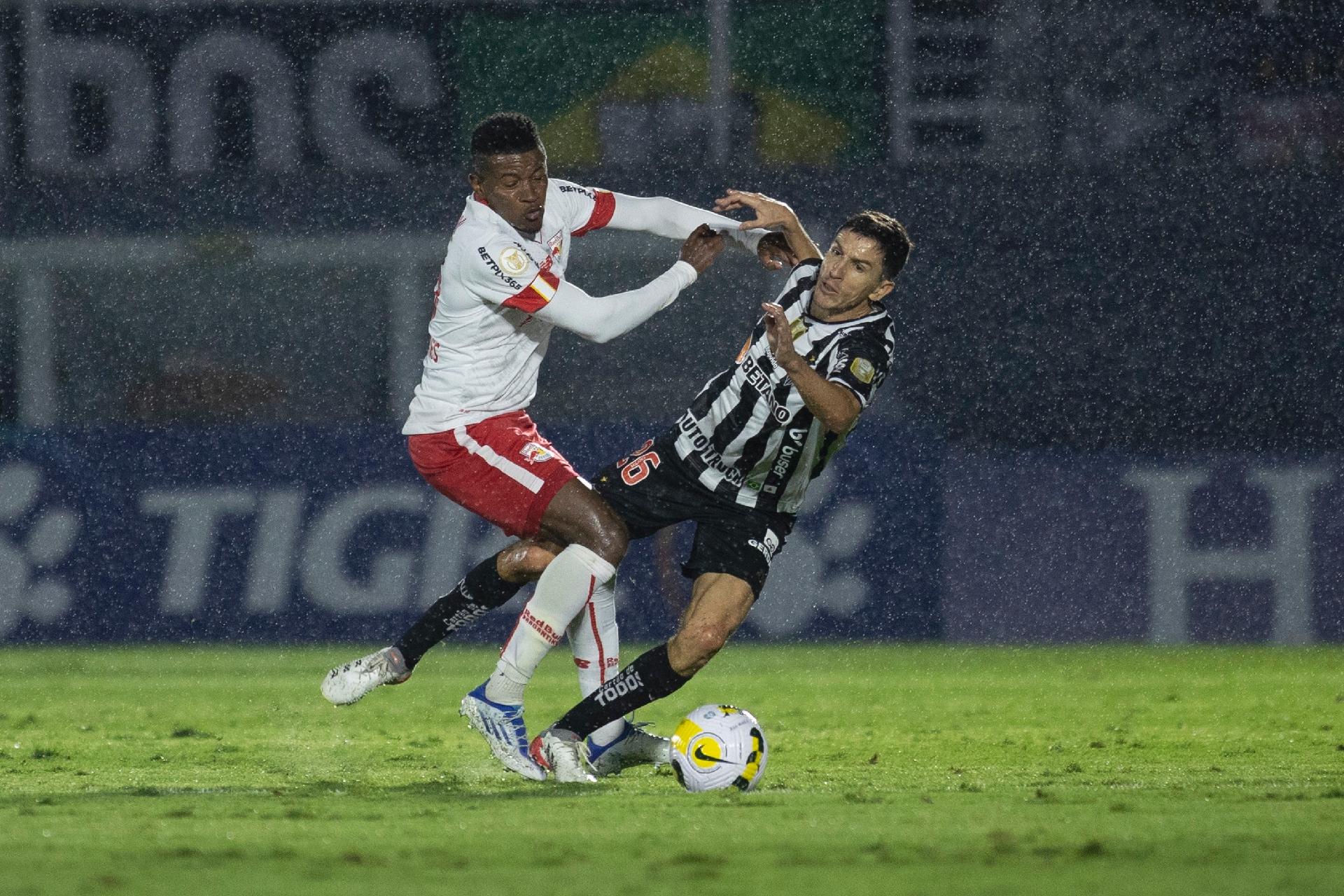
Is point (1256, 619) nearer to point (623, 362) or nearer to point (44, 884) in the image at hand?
point (623, 362)

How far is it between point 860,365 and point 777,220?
82cm

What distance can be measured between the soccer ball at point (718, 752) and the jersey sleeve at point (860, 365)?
0.99 metres

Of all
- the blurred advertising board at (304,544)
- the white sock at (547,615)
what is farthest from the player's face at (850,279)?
the blurred advertising board at (304,544)

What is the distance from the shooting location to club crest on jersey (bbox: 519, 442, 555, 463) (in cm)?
580

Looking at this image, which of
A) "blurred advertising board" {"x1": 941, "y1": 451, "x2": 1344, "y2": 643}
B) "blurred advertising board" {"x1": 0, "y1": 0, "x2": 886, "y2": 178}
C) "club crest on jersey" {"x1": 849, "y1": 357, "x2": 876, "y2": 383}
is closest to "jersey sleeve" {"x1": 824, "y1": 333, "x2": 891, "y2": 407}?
"club crest on jersey" {"x1": 849, "y1": 357, "x2": 876, "y2": 383}

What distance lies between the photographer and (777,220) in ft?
19.5

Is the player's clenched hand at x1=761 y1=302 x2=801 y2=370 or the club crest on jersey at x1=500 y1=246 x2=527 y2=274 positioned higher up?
the club crest on jersey at x1=500 y1=246 x2=527 y2=274

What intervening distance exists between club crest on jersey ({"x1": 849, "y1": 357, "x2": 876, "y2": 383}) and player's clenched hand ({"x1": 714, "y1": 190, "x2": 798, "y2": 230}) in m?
0.71

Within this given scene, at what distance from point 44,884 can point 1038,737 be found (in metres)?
3.93

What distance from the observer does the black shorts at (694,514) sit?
5566mm

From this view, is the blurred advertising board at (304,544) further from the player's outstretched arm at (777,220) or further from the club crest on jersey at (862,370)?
the club crest on jersey at (862,370)

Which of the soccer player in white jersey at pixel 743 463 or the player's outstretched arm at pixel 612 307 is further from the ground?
the player's outstretched arm at pixel 612 307

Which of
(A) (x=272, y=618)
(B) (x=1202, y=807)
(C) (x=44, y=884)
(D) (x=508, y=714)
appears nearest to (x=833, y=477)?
(A) (x=272, y=618)

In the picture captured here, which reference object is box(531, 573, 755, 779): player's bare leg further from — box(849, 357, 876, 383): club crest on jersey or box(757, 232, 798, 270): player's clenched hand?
box(757, 232, 798, 270): player's clenched hand
